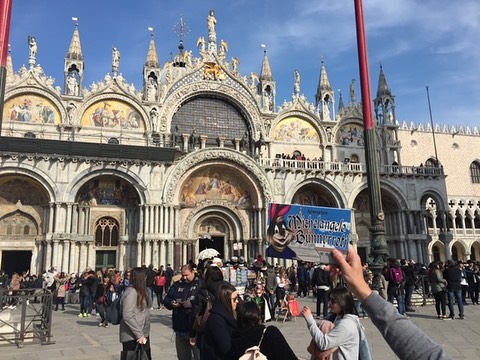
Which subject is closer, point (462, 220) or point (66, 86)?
point (66, 86)

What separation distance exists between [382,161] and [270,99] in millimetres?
10354

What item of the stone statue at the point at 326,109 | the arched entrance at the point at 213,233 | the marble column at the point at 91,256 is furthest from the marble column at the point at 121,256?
the stone statue at the point at 326,109

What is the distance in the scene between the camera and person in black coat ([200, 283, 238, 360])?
11.2 feet

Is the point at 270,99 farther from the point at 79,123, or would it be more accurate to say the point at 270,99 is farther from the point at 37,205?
the point at 37,205

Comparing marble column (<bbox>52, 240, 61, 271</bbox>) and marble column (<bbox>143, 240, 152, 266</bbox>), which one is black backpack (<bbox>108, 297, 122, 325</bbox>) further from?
marble column (<bbox>52, 240, 61, 271</bbox>)

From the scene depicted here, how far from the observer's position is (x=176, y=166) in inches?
980

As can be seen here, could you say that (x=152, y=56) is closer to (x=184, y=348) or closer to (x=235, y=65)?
(x=235, y=65)

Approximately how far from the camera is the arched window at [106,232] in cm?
2488

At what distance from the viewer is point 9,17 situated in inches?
429

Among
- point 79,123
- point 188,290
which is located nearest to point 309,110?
point 79,123

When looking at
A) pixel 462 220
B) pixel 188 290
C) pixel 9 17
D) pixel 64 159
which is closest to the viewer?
pixel 188 290

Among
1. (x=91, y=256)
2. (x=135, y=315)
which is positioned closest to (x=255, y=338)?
(x=135, y=315)

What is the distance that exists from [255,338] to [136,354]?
271 cm

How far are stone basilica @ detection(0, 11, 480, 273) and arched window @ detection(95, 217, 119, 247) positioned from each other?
66 millimetres
